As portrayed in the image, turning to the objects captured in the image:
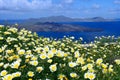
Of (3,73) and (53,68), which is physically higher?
(53,68)

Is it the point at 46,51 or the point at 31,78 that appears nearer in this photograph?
the point at 31,78

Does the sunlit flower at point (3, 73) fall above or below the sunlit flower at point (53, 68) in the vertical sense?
below

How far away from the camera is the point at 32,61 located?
7.57m

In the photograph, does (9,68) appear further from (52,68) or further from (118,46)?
(118,46)

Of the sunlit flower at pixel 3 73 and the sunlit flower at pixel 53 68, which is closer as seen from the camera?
the sunlit flower at pixel 53 68

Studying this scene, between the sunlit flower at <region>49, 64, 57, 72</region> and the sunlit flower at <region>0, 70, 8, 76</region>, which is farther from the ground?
the sunlit flower at <region>49, 64, 57, 72</region>

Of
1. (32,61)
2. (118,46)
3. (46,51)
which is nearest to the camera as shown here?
(32,61)

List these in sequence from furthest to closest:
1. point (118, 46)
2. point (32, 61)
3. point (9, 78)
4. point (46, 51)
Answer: point (118, 46) → point (46, 51) → point (32, 61) → point (9, 78)

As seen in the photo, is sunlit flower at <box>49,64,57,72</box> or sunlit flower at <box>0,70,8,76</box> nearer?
sunlit flower at <box>49,64,57,72</box>

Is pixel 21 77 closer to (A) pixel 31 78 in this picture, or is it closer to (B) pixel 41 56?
(A) pixel 31 78

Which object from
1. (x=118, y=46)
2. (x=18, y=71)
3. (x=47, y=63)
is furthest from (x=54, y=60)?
(x=118, y=46)

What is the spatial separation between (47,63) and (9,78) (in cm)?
77

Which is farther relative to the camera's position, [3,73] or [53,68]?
[3,73]

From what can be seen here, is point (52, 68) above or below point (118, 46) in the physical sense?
above
